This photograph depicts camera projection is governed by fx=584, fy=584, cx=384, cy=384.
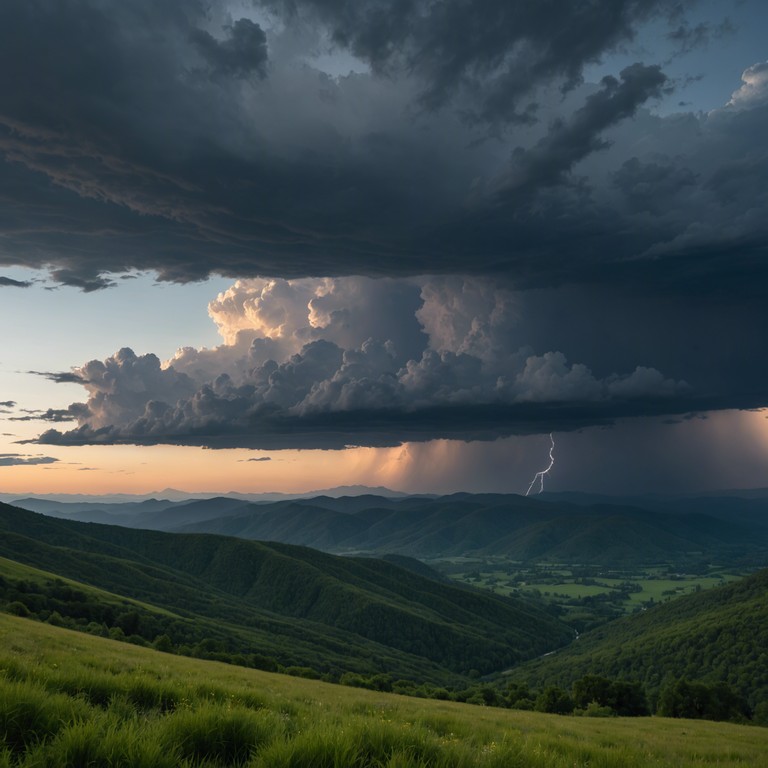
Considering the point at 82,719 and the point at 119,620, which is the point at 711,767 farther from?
the point at 119,620

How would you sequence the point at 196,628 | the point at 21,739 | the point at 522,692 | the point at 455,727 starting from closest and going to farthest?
the point at 21,739 < the point at 455,727 < the point at 522,692 < the point at 196,628

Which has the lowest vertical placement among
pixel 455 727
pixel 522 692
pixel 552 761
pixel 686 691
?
pixel 522 692

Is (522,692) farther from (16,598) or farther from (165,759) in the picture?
(165,759)

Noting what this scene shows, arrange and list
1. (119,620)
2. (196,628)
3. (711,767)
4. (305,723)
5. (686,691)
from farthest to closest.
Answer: (196,628), (119,620), (686,691), (305,723), (711,767)

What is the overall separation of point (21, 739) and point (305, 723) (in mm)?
4547

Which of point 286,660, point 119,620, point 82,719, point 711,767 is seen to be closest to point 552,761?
point 711,767

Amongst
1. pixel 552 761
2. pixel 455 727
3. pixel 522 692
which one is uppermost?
pixel 552 761

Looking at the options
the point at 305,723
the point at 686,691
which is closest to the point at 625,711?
the point at 686,691

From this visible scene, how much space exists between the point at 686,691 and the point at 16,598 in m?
136

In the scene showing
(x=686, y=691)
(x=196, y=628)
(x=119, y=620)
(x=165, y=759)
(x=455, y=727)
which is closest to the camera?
(x=165, y=759)

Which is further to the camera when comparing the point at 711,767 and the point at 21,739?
the point at 711,767

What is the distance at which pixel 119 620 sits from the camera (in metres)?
147

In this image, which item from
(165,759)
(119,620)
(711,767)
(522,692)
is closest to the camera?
(165,759)

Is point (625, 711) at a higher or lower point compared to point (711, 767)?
lower
